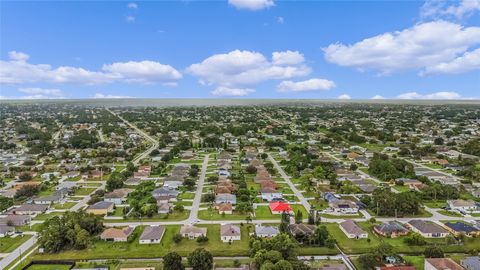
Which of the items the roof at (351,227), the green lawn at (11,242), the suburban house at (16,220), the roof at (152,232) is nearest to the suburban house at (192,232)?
the roof at (152,232)

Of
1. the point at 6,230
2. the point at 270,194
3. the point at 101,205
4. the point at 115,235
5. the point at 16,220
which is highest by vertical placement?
the point at 101,205

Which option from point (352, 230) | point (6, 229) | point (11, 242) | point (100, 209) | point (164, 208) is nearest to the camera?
point (11, 242)

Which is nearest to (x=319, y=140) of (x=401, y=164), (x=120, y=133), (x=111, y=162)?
(x=401, y=164)

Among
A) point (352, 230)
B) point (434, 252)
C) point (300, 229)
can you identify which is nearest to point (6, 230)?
point (300, 229)

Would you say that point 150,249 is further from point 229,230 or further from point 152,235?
point 229,230

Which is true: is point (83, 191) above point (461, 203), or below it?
below

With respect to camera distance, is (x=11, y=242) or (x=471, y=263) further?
(x=11, y=242)

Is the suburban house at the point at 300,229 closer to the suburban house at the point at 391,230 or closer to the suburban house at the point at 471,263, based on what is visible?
the suburban house at the point at 391,230
